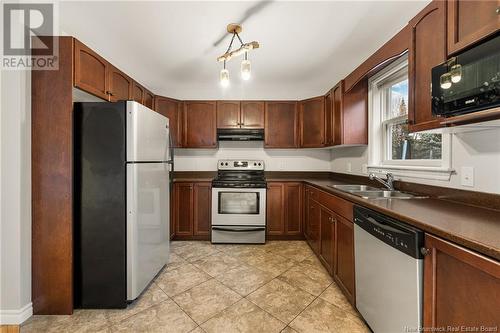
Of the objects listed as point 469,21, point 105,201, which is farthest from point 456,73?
point 105,201

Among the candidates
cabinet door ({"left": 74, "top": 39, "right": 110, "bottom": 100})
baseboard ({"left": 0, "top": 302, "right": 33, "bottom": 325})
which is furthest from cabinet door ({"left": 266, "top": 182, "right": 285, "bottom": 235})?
baseboard ({"left": 0, "top": 302, "right": 33, "bottom": 325})

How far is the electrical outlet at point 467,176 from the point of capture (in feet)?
4.44

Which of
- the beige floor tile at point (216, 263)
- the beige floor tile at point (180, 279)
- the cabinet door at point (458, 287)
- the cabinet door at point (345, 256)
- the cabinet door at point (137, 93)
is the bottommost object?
the beige floor tile at point (180, 279)

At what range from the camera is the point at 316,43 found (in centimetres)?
219

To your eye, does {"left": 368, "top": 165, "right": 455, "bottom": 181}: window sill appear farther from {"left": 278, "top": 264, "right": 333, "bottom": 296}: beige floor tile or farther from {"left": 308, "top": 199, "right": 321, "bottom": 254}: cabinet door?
{"left": 278, "top": 264, "right": 333, "bottom": 296}: beige floor tile

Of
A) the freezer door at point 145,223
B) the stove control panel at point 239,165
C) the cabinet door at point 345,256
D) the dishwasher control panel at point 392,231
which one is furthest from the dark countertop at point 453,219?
the stove control panel at point 239,165

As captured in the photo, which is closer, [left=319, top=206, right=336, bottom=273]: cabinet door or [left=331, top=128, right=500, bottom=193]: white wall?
[left=331, top=128, right=500, bottom=193]: white wall

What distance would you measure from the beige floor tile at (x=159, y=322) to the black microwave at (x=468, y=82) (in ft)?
6.88

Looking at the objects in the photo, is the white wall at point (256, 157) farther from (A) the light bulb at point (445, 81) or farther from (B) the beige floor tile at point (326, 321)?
(A) the light bulb at point (445, 81)

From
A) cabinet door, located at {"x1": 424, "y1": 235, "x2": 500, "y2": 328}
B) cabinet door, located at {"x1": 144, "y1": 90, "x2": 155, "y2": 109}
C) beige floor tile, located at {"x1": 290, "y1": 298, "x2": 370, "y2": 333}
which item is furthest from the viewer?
cabinet door, located at {"x1": 144, "y1": 90, "x2": 155, "y2": 109}

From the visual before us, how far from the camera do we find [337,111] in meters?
2.71

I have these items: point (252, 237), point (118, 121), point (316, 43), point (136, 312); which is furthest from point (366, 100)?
point (136, 312)

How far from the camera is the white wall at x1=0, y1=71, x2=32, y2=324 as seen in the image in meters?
1.58

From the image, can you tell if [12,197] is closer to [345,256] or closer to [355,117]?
[345,256]
